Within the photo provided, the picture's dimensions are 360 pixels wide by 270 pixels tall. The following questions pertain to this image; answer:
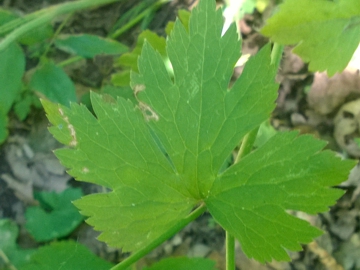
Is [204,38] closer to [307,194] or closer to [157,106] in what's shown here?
[157,106]

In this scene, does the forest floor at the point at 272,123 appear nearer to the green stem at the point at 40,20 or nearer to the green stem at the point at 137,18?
the green stem at the point at 137,18

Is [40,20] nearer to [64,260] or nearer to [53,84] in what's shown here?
[53,84]

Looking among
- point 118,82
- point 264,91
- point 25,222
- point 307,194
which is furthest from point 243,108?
point 25,222

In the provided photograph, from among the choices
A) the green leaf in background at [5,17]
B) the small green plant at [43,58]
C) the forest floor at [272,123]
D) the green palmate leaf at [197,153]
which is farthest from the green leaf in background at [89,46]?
the green palmate leaf at [197,153]

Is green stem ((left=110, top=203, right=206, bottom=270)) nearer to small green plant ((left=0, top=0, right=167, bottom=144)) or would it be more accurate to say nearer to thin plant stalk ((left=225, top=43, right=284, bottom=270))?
thin plant stalk ((left=225, top=43, right=284, bottom=270))

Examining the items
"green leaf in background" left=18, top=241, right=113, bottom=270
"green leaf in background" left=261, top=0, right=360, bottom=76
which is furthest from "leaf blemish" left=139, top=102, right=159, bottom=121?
"green leaf in background" left=18, top=241, right=113, bottom=270
